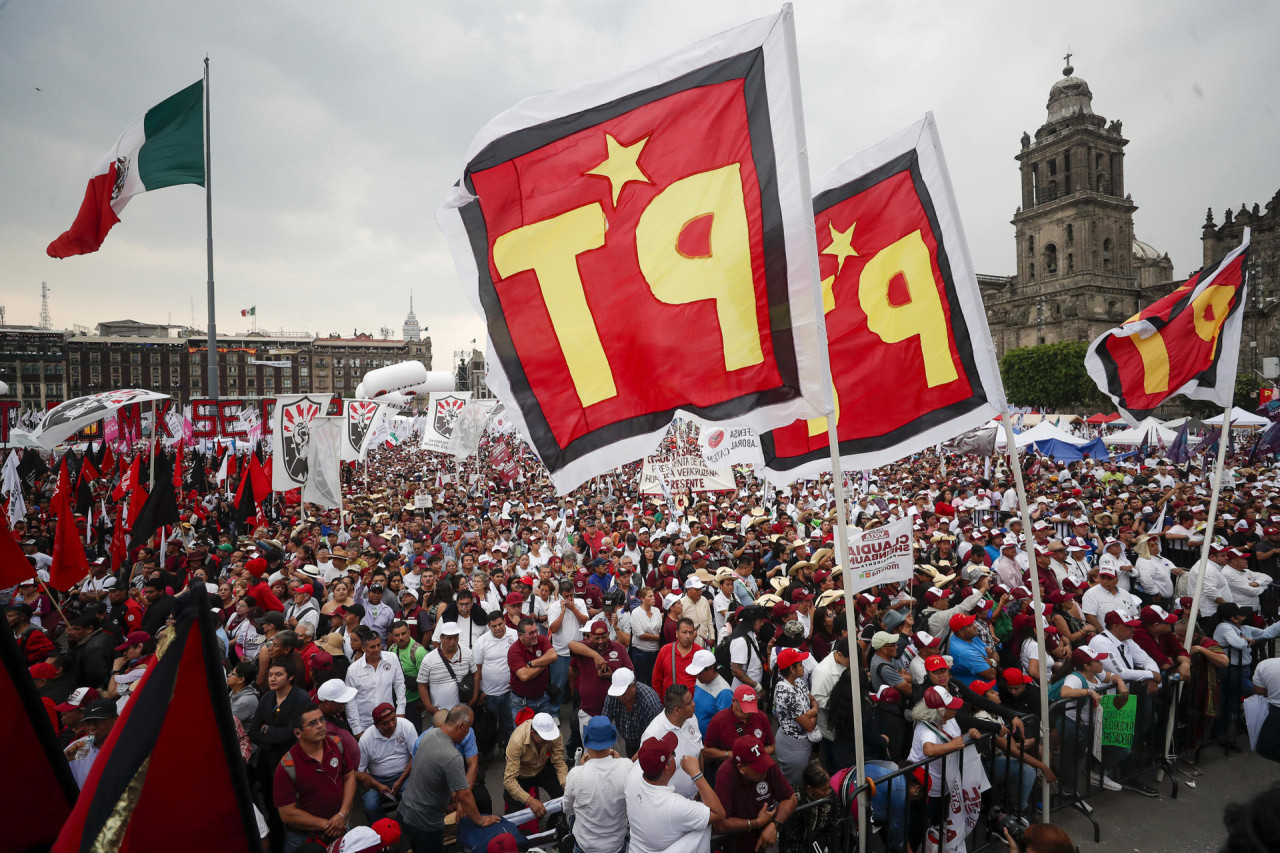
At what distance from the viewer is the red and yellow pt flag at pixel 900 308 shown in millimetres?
4996

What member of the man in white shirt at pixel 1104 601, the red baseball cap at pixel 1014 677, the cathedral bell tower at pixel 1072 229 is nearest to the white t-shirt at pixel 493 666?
the red baseball cap at pixel 1014 677

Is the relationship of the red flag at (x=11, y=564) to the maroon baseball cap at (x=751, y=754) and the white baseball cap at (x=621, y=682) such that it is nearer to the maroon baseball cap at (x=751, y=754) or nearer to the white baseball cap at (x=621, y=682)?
the white baseball cap at (x=621, y=682)

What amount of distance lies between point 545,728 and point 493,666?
1942mm

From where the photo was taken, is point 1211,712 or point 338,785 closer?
point 338,785

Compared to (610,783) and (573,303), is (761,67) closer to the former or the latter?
(573,303)

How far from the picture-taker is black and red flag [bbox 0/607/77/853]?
5.41 feet

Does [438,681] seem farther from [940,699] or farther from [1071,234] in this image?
[1071,234]

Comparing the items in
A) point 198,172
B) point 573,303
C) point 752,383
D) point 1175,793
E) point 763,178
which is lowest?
point 1175,793

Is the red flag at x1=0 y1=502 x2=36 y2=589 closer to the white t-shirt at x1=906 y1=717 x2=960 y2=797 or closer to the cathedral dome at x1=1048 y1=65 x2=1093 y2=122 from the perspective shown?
the white t-shirt at x1=906 y1=717 x2=960 y2=797

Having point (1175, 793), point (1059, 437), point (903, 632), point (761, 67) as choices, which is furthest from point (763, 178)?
point (1059, 437)

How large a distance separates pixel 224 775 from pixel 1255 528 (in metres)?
16.8

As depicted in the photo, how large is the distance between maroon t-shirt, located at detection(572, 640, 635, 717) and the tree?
215 ft

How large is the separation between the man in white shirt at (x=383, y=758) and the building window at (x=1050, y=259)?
9159 cm

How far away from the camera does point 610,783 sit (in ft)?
14.5
